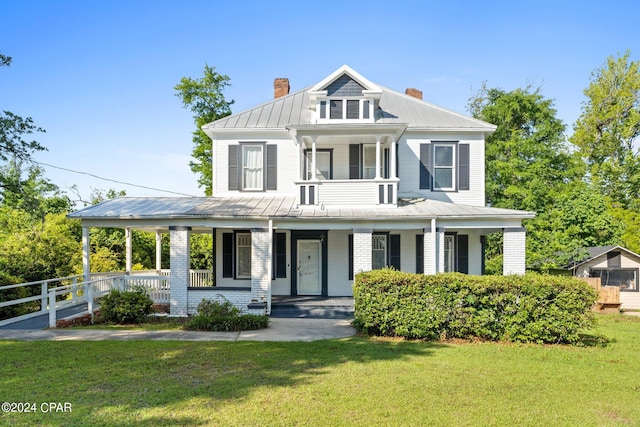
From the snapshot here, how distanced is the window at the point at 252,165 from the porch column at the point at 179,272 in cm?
364

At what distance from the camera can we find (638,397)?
20.1ft

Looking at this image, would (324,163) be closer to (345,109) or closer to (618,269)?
(345,109)

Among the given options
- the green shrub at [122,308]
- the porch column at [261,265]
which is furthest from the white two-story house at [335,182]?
the green shrub at [122,308]

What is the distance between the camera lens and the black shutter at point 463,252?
1630 cm

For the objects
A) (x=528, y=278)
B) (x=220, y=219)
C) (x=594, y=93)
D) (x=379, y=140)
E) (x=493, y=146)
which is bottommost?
(x=528, y=278)

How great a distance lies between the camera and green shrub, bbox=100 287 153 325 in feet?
39.0

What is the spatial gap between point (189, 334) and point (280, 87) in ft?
43.7

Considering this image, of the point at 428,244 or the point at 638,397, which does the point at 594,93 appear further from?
the point at 638,397

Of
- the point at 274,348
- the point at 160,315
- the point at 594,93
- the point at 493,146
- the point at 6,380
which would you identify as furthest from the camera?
the point at 594,93

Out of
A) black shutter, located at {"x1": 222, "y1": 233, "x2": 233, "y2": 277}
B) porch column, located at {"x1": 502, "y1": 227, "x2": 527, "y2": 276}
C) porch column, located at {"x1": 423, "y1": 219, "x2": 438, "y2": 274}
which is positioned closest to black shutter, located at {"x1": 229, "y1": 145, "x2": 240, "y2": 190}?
black shutter, located at {"x1": 222, "y1": 233, "x2": 233, "y2": 277}

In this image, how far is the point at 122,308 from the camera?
39.0 feet

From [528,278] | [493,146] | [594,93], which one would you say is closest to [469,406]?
[528,278]

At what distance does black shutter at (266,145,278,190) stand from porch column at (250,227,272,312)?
3.06 m

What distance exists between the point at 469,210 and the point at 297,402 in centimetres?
1056
